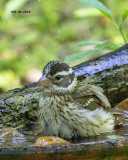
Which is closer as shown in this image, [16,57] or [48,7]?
[16,57]

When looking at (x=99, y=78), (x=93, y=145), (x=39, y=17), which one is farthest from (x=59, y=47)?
(x=93, y=145)

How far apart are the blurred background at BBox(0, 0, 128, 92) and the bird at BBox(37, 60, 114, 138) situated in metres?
4.38

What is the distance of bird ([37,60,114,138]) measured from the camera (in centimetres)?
392

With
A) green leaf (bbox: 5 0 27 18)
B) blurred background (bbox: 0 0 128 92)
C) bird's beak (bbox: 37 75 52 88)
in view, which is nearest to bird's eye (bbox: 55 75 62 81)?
bird's beak (bbox: 37 75 52 88)

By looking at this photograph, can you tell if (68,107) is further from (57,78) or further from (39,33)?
(39,33)

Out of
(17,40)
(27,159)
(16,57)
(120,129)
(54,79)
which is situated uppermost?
(17,40)

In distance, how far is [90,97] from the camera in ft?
14.1

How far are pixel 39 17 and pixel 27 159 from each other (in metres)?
8.79

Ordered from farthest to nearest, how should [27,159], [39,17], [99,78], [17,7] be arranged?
[39,17] < [17,7] < [99,78] < [27,159]

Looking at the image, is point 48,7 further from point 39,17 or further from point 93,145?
point 93,145

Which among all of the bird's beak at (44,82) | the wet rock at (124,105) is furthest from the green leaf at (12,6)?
the bird's beak at (44,82)

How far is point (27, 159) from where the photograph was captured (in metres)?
3.02

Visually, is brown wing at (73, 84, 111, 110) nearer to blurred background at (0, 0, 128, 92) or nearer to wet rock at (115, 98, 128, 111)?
wet rock at (115, 98, 128, 111)

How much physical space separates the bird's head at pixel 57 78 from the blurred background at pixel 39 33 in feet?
14.2
